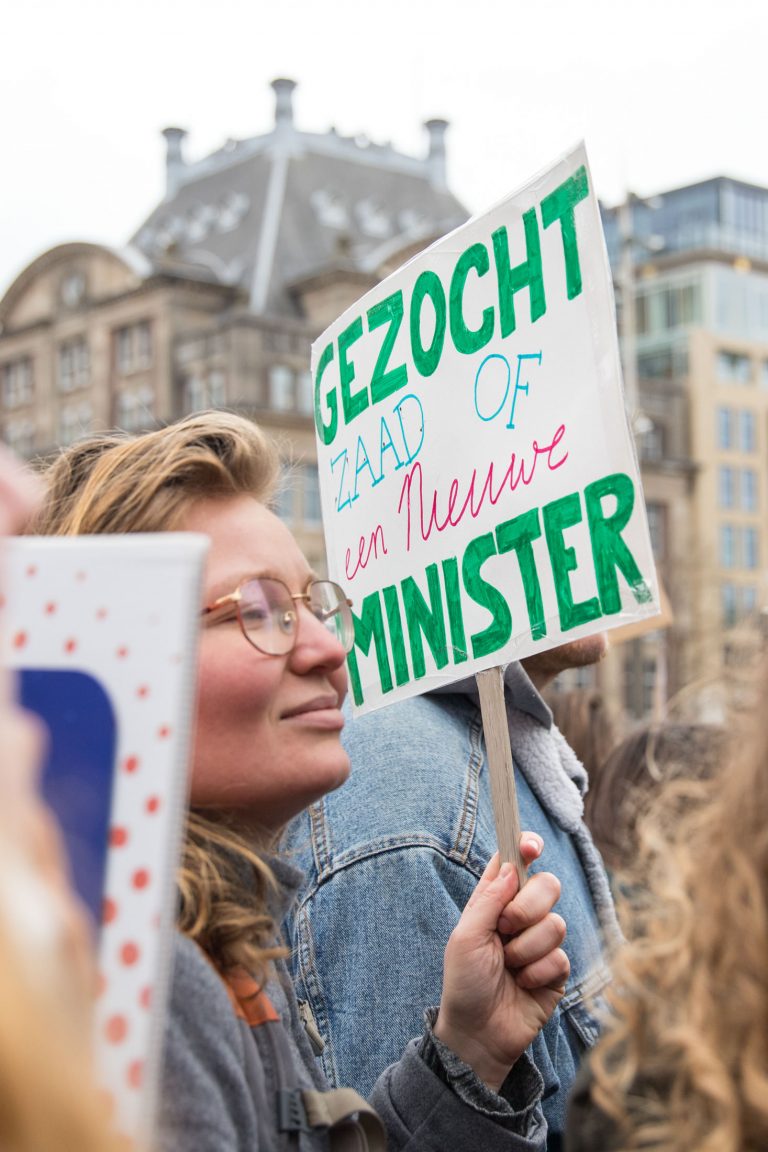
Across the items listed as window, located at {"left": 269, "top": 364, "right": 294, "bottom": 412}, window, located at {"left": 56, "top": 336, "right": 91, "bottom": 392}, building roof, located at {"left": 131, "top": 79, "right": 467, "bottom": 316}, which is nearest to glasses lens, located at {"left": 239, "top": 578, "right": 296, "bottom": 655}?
window, located at {"left": 269, "top": 364, "right": 294, "bottom": 412}

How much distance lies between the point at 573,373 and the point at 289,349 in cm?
4477

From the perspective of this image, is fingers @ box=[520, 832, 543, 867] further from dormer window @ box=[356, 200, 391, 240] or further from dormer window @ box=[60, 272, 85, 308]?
dormer window @ box=[356, 200, 391, 240]

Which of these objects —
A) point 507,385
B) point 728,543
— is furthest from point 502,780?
point 728,543

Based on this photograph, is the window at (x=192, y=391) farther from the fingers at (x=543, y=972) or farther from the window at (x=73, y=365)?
the fingers at (x=543, y=972)

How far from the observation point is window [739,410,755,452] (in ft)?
186

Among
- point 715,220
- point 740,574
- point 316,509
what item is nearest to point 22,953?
point 316,509

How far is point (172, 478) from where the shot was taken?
2.06 meters

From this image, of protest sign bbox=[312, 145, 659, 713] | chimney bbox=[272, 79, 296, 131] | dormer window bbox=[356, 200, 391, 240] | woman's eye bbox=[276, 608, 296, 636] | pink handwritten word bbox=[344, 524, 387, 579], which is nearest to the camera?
woman's eye bbox=[276, 608, 296, 636]

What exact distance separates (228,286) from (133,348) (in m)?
3.48

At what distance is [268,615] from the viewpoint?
203 cm

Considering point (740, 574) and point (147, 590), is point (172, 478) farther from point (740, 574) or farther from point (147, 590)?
point (740, 574)

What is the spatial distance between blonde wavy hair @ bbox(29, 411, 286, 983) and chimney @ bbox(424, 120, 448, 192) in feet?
182

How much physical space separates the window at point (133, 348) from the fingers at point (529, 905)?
155 feet

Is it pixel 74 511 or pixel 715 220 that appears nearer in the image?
pixel 74 511
